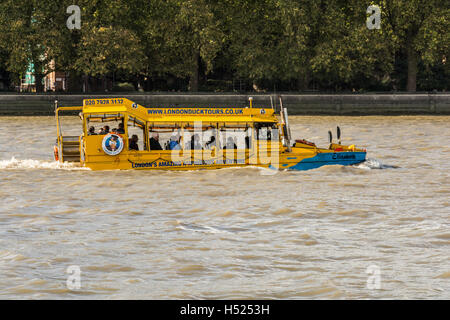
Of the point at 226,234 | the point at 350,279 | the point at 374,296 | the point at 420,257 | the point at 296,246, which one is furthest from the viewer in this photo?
the point at 226,234

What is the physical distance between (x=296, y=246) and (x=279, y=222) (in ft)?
8.00

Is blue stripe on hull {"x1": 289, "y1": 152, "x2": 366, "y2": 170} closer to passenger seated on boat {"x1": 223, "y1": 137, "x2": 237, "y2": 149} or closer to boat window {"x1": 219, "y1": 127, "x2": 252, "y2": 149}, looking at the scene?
boat window {"x1": 219, "y1": 127, "x2": 252, "y2": 149}

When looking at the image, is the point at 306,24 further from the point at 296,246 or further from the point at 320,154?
the point at 296,246

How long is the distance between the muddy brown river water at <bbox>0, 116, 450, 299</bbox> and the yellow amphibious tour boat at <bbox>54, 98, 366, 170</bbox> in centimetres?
44

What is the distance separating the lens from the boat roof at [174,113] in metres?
25.3

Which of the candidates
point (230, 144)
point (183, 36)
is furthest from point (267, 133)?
point (183, 36)

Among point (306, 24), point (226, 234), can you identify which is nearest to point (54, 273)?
point (226, 234)

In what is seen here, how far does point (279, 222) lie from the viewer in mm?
16906

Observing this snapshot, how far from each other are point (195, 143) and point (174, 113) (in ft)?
4.32

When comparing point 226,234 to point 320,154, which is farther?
point 320,154

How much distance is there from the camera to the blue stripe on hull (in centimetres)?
2550

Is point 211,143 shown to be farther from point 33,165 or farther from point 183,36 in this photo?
point 183,36

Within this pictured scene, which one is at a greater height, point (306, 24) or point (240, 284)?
point (306, 24)

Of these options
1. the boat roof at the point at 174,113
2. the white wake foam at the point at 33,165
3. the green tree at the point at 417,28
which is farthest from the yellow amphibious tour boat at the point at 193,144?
the green tree at the point at 417,28
